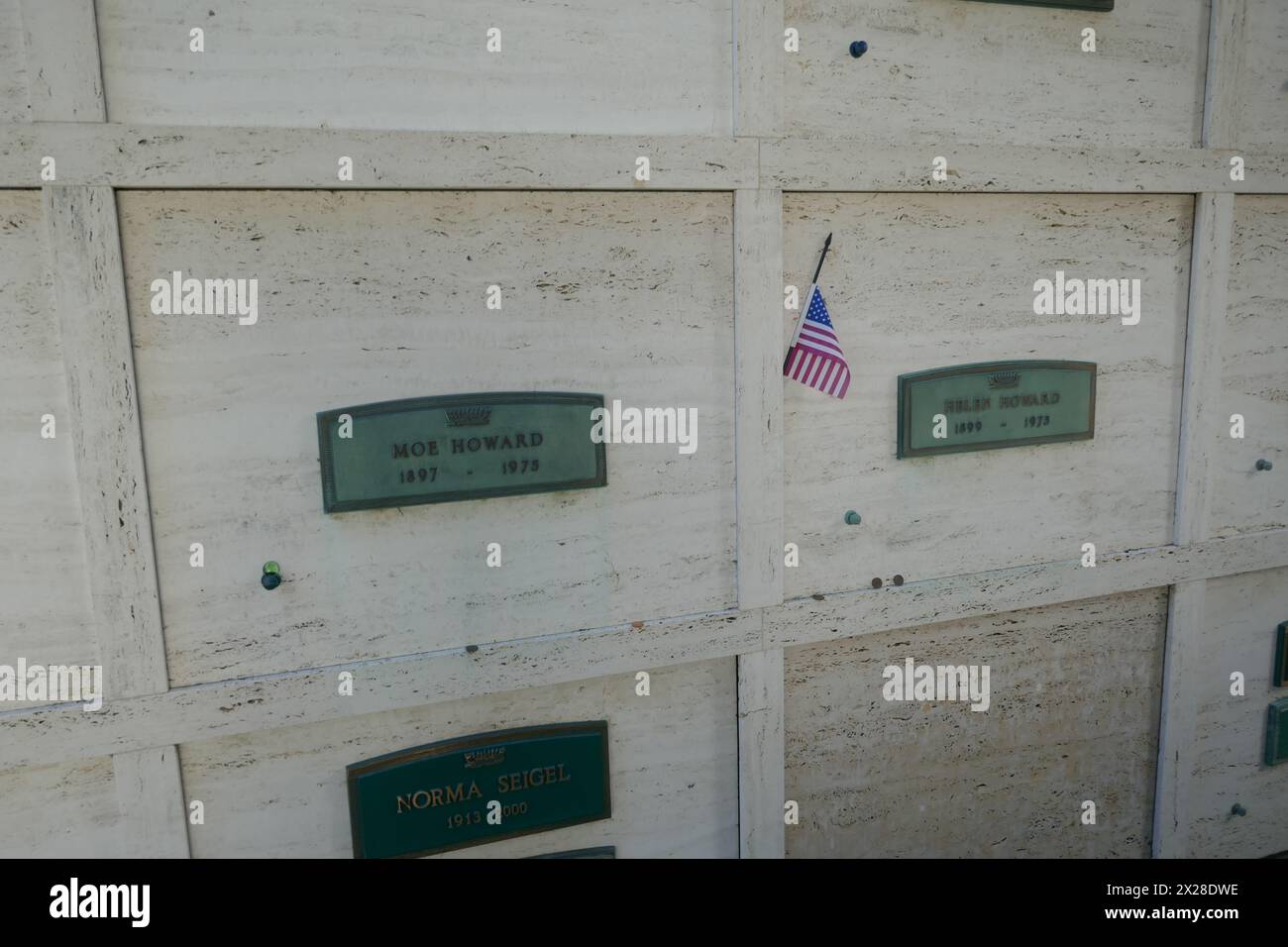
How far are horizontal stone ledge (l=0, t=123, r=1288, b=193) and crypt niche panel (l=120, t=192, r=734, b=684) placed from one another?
0.10 metres

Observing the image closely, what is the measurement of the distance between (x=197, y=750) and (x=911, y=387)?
373cm

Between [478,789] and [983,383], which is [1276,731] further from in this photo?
[478,789]

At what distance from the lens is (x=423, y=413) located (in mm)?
3791

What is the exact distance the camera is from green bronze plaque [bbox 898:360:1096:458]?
455cm

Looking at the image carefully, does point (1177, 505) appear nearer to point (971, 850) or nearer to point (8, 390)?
point (971, 850)

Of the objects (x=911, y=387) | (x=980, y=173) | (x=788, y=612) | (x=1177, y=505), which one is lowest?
(x=788, y=612)

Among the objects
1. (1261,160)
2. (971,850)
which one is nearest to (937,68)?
(1261,160)

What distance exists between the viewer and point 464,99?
12.3 feet

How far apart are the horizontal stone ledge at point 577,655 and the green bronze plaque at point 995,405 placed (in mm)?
740

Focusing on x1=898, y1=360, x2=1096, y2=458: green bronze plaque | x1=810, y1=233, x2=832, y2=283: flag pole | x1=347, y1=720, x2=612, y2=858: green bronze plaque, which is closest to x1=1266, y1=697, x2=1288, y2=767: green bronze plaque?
x1=898, y1=360, x2=1096, y2=458: green bronze plaque

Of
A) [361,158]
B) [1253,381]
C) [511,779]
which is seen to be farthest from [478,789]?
[1253,381]

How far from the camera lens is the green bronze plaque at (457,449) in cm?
373

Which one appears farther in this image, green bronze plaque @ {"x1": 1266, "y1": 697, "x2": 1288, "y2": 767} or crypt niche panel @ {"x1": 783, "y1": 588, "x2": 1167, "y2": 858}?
green bronze plaque @ {"x1": 1266, "y1": 697, "x2": 1288, "y2": 767}

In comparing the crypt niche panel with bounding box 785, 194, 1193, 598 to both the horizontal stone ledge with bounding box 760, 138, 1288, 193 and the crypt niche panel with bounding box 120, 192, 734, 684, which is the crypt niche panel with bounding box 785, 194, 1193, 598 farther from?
the crypt niche panel with bounding box 120, 192, 734, 684
